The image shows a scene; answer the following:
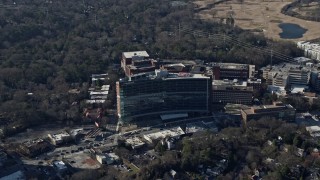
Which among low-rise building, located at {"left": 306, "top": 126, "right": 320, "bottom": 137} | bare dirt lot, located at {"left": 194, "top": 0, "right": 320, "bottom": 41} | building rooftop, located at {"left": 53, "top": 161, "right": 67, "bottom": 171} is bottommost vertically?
low-rise building, located at {"left": 306, "top": 126, "right": 320, "bottom": 137}

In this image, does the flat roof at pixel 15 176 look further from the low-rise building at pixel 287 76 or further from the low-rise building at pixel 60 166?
the low-rise building at pixel 287 76

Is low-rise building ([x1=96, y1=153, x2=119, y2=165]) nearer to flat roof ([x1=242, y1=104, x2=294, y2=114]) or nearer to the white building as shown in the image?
the white building

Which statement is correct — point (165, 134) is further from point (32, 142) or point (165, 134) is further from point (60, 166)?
point (32, 142)

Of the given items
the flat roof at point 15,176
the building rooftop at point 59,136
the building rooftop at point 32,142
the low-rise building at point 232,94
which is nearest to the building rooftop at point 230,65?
the low-rise building at point 232,94

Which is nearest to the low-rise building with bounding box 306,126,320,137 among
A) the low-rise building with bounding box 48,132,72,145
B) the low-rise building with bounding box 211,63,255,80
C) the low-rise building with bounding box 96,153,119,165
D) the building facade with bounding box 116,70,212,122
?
the building facade with bounding box 116,70,212,122

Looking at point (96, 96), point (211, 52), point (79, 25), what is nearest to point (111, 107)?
point (96, 96)

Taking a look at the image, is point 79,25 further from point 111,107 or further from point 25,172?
point 25,172

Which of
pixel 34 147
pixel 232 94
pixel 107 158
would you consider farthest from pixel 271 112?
pixel 34 147
